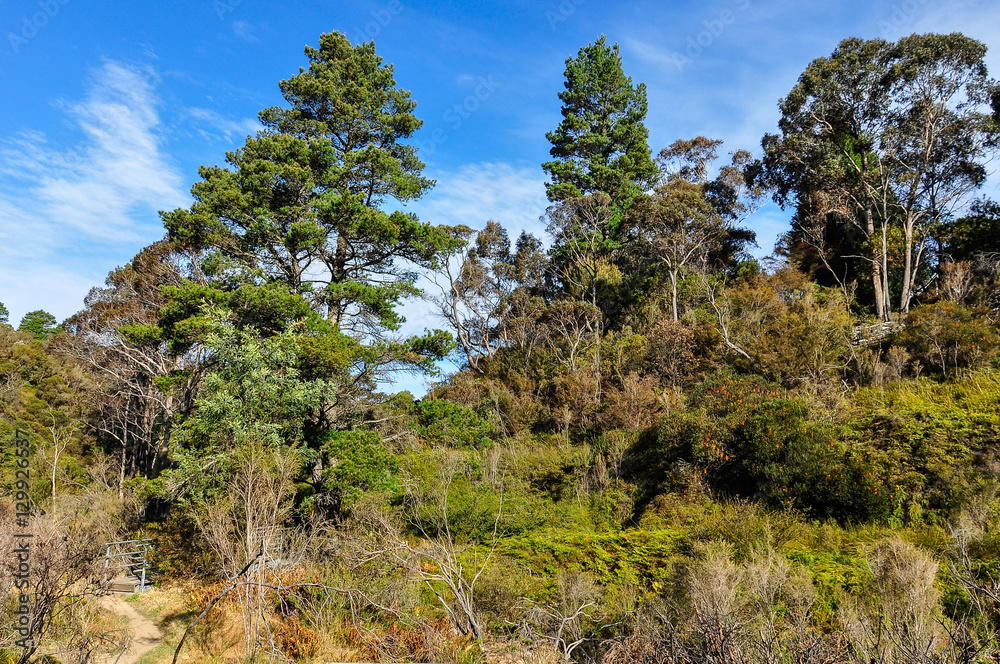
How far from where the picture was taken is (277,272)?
659 inches

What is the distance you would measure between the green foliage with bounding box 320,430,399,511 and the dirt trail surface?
4197 mm

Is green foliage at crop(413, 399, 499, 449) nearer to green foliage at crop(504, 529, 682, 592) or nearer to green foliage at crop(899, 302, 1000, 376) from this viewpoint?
green foliage at crop(504, 529, 682, 592)

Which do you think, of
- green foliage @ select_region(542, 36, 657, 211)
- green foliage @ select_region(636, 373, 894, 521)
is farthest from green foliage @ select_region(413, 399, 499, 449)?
green foliage @ select_region(542, 36, 657, 211)

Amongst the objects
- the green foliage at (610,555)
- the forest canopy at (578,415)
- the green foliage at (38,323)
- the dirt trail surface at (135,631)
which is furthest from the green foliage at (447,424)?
the green foliage at (38,323)

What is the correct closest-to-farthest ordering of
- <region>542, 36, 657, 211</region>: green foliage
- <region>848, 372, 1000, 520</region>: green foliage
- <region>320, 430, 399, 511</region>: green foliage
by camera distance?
<region>848, 372, 1000, 520</region>: green foliage
<region>320, 430, 399, 511</region>: green foliage
<region>542, 36, 657, 211</region>: green foliage

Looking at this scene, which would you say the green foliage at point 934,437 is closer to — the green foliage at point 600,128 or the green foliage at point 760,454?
the green foliage at point 760,454

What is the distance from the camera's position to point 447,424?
14.2 meters

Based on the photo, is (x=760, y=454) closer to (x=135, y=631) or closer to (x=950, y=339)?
(x=950, y=339)

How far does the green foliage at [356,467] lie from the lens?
40.9ft

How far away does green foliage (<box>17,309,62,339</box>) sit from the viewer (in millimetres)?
41062

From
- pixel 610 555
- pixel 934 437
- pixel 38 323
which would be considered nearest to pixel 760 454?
pixel 934 437

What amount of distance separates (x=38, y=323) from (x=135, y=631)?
150 feet

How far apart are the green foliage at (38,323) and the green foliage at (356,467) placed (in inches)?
1602

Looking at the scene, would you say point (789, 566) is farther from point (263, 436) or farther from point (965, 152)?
point (965, 152)
